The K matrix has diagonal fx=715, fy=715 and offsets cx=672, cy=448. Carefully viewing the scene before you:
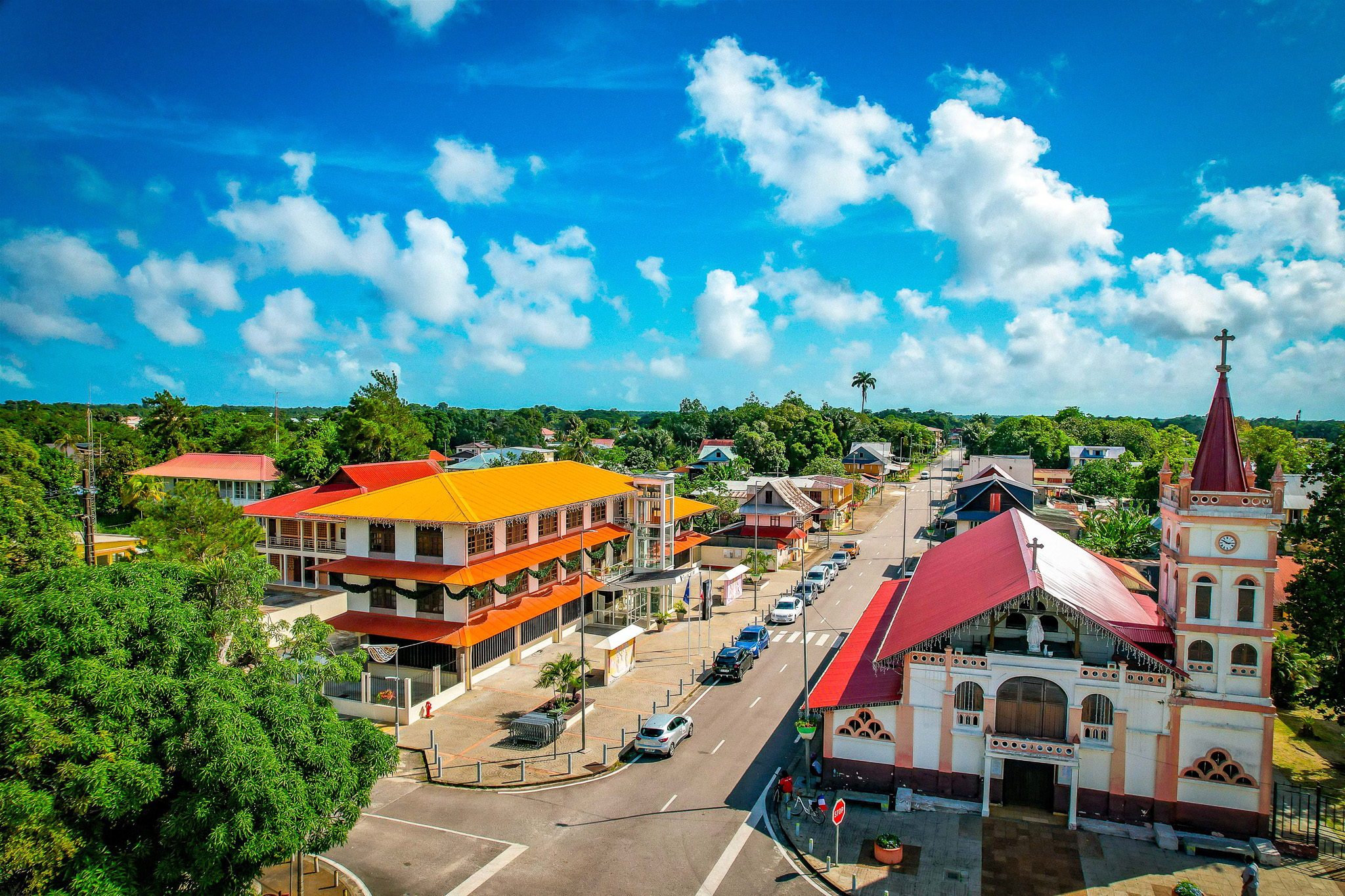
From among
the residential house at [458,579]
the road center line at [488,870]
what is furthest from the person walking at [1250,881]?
the residential house at [458,579]

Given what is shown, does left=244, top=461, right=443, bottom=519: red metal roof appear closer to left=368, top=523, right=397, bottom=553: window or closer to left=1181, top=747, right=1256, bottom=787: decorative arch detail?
left=368, top=523, right=397, bottom=553: window

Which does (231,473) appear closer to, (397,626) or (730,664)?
(397,626)

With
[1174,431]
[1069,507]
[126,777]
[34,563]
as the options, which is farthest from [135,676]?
[1174,431]

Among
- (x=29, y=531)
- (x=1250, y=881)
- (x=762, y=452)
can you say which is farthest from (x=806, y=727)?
(x=762, y=452)

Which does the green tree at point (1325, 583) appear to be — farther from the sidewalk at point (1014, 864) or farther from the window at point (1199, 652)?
the sidewalk at point (1014, 864)

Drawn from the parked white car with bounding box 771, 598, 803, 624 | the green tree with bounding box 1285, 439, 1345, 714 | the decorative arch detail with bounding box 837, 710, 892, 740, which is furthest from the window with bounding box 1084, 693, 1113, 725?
the parked white car with bounding box 771, 598, 803, 624

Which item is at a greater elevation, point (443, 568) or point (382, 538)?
point (382, 538)

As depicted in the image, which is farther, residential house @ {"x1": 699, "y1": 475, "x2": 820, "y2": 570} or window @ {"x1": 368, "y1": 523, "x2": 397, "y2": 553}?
residential house @ {"x1": 699, "y1": 475, "x2": 820, "y2": 570}
